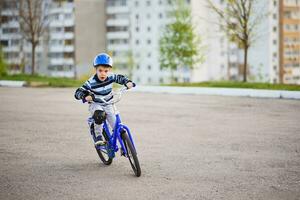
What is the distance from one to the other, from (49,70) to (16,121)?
8017 cm

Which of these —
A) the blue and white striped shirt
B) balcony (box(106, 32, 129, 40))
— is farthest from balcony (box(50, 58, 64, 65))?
the blue and white striped shirt

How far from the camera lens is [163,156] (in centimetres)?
756

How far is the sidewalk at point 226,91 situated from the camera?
18297mm

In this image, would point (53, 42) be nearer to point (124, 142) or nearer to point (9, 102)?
point (9, 102)

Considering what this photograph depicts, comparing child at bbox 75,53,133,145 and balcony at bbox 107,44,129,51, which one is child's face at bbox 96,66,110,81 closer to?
child at bbox 75,53,133,145

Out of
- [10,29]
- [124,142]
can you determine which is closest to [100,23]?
[10,29]

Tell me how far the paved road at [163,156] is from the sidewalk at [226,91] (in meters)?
4.21

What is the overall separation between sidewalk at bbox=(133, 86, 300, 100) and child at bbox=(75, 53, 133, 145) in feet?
42.2

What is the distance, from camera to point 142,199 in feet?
17.0

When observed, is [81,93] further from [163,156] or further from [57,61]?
[57,61]

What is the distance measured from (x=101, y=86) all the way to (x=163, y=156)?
5.57 ft

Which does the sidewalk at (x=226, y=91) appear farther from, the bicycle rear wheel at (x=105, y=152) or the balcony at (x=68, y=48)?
the balcony at (x=68, y=48)

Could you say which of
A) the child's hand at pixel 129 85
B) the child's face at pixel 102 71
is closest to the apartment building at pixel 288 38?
the child's hand at pixel 129 85

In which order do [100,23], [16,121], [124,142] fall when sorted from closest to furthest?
[124,142], [16,121], [100,23]
